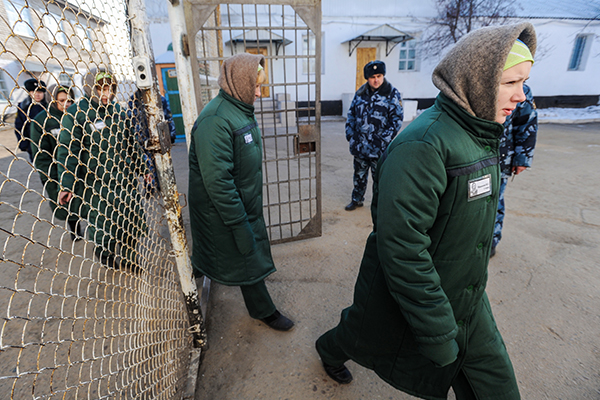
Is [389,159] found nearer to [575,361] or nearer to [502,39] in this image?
[502,39]

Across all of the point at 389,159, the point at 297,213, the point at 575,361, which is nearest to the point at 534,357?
the point at 575,361

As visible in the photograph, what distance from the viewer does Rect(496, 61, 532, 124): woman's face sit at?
1.19 metres

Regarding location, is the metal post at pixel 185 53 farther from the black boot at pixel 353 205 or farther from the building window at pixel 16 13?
the black boot at pixel 353 205

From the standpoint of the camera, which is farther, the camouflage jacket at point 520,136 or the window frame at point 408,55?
the window frame at point 408,55

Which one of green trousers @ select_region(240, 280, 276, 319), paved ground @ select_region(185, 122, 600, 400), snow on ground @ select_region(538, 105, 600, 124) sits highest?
green trousers @ select_region(240, 280, 276, 319)

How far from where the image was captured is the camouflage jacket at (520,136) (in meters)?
2.63

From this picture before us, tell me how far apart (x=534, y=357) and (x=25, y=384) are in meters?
3.14

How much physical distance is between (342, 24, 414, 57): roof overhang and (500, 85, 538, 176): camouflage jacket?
10.9 meters

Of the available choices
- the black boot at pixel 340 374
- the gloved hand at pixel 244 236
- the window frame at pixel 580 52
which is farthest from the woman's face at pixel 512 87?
the window frame at pixel 580 52

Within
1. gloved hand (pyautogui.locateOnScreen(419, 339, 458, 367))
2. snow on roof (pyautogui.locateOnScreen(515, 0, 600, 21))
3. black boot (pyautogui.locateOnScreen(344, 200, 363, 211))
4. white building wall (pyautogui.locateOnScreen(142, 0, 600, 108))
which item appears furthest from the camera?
snow on roof (pyautogui.locateOnScreen(515, 0, 600, 21))

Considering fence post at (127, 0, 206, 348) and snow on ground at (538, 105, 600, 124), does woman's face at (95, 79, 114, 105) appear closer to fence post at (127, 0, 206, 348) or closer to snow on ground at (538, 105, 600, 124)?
fence post at (127, 0, 206, 348)

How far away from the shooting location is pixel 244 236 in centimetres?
203

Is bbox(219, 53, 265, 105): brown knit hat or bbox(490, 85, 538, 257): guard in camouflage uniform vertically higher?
bbox(219, 53, 265, 105): brown knit hat

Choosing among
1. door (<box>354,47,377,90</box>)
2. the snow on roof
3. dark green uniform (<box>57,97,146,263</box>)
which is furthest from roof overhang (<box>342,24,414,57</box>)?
dark green uniform (<box>57,97,146,263</box>)
